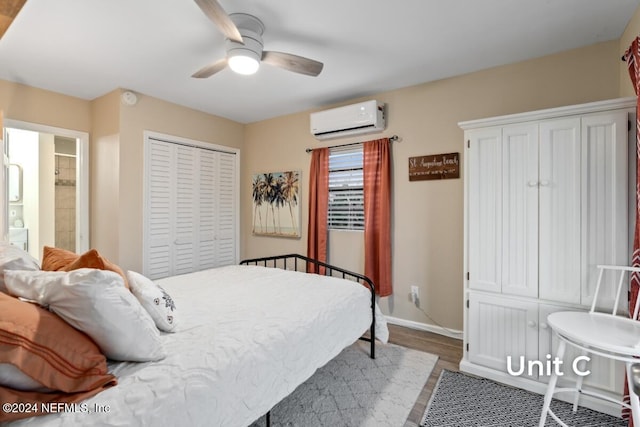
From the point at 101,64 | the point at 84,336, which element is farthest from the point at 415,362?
the point at 101,64

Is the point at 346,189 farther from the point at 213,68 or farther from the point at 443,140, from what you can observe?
the point at 213,68

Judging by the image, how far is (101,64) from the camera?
8.75 feet

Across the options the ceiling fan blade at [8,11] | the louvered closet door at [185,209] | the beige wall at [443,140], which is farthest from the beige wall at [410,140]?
the ceiling fan blade at [8,11]

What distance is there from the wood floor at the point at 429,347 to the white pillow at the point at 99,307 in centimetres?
162

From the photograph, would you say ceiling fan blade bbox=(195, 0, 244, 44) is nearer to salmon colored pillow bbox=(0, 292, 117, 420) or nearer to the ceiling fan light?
the ceiling fan light

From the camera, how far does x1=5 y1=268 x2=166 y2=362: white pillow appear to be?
108 centimetres

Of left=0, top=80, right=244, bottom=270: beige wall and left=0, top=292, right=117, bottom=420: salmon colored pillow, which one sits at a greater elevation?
left=0, top=80, right=244, bottom=270: beige wall

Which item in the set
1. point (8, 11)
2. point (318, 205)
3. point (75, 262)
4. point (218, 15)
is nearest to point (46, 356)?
point (75, 262)

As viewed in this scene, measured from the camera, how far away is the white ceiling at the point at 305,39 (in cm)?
193

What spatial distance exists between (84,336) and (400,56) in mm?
2714

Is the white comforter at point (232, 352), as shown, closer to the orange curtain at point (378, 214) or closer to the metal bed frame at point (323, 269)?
the metal bed frame at point (323, 269)

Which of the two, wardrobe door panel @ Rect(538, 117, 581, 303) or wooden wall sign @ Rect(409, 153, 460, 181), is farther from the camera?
wooden wall sign @ Rect(409, 153, 460, 181)

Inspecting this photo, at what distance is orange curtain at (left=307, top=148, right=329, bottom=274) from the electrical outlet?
106 cm

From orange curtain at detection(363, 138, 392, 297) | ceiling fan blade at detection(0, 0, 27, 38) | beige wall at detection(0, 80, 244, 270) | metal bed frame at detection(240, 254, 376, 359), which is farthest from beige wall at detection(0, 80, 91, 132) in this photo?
orange curtain at detection(363, 138, 392, 297)
